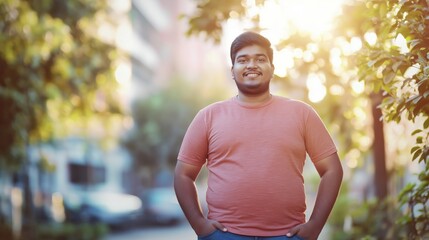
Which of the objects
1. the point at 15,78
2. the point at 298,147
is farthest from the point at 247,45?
the point at 15,78

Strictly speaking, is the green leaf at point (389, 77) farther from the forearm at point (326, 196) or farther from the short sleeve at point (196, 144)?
the short sleeve at point (196, 144)

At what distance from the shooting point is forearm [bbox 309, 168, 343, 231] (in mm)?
4289

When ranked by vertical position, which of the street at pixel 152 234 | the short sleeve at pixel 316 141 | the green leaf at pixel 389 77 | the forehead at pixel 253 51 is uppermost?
the forehead at pixel 253 51

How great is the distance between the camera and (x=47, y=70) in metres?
16.0

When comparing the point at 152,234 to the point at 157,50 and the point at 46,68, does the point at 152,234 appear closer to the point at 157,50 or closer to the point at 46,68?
the point at 46,68

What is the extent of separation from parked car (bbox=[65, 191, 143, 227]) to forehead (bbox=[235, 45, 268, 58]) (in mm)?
25609

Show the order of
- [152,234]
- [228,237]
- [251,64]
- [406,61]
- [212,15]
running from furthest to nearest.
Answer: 1. [152,234]
2. [212,15]
3. [406,61]
4. [251,64]
5. [228,237]

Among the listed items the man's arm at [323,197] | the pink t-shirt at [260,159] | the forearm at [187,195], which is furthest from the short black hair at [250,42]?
the forearm at [187,195]

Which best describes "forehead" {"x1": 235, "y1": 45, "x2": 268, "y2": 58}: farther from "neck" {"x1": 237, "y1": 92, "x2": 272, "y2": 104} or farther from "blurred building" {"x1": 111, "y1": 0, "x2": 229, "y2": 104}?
"blurred building" {"x1": 111, "y1": 0, "x2": 229, "y2": 104}

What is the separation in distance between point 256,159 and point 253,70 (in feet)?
1.65

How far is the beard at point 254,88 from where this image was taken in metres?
4.37

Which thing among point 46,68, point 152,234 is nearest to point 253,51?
point 46,68

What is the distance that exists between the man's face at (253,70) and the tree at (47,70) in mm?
10118

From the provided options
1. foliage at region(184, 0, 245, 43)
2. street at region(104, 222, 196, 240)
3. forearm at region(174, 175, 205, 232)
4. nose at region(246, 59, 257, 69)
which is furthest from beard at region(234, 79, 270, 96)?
street at region(104, 222, 196, 240)
